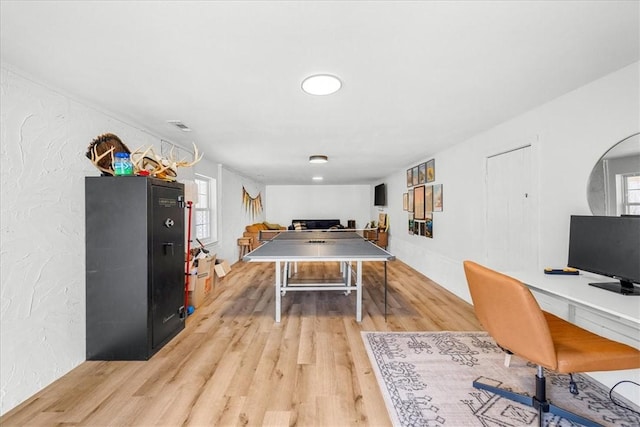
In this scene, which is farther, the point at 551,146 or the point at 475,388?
the point at 551,146

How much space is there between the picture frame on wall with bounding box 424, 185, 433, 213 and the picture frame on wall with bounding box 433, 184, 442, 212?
0.42ft

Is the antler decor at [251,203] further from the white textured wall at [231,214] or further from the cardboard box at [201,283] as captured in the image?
the cardboard box at [201,283]

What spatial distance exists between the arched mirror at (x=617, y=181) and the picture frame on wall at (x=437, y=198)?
250cm

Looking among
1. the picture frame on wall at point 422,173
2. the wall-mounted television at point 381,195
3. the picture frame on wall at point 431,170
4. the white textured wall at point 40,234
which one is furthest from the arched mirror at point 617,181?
the wall-mounted television at point 381,195

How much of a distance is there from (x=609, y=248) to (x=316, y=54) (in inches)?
88.3

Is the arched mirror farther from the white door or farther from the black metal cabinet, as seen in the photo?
the black metal cabinet

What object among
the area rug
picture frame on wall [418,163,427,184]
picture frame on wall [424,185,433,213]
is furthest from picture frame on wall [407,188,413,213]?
the area rug

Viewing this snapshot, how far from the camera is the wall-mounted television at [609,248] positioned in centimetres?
164

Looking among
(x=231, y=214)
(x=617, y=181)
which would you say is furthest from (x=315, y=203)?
(x=617, y=181)

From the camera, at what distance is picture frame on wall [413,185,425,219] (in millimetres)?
5390

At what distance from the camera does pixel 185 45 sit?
5.18ft

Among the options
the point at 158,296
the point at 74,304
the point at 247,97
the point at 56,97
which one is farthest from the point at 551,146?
the point at 74,304

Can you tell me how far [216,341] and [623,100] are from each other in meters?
3.83

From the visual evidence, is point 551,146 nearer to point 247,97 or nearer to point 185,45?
point 247,97
